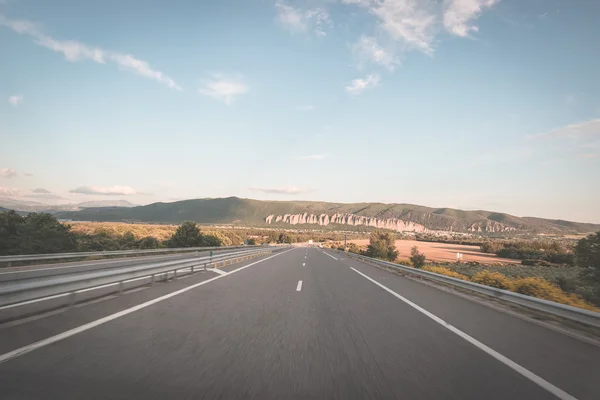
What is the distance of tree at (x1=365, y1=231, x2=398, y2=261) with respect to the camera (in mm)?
48656

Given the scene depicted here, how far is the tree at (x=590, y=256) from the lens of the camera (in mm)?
14055

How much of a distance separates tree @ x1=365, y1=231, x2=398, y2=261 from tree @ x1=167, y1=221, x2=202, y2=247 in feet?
83.4

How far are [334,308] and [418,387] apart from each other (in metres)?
4.41

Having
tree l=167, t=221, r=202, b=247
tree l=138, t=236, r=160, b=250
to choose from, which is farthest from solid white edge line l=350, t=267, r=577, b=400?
tree l=167, t=221, r=202, b=247

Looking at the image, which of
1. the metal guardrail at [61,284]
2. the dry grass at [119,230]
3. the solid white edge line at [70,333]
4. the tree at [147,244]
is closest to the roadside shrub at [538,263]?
the tree at [147,244]

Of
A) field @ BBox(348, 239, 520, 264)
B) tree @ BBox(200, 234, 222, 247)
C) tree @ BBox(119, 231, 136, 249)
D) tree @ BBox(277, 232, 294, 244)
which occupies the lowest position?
tree @ BBox(277, 232, 294, 244)

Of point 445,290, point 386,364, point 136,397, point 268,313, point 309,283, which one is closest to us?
point 136,397

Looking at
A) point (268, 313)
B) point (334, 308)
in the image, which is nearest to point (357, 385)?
point (268, 313)

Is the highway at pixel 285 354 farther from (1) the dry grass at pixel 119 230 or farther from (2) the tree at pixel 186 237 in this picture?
(2) the tree at pixel 186 237

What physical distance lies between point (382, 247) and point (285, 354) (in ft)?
154

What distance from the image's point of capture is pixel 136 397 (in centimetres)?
308

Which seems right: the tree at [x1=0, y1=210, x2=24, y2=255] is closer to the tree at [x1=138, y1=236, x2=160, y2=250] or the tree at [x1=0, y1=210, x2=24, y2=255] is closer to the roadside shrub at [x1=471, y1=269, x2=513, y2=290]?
the tree at [x1=138, y1=236, x2=160, y2=250]

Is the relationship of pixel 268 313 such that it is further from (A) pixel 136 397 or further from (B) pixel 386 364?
(A) pixel 136 397

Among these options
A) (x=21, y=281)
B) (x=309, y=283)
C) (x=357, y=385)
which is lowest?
(x=309, y=283)
